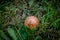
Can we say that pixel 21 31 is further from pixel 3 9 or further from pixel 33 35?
pixel 3 9

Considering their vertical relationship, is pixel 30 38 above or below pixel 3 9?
below

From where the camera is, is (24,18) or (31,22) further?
(24,18)

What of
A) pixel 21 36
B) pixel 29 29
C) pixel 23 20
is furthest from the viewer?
pixel 23 20

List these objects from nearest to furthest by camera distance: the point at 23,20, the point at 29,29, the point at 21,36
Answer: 1. the point at 21,36
2. the point at 29,29
3. the point at 23,20

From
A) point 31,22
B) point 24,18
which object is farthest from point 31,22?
point 24,18

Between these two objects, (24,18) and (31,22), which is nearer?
(31,22)

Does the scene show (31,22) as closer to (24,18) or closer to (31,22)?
(31,22)

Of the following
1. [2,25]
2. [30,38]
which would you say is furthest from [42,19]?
[2,25]

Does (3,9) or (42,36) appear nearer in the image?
(42,36)
